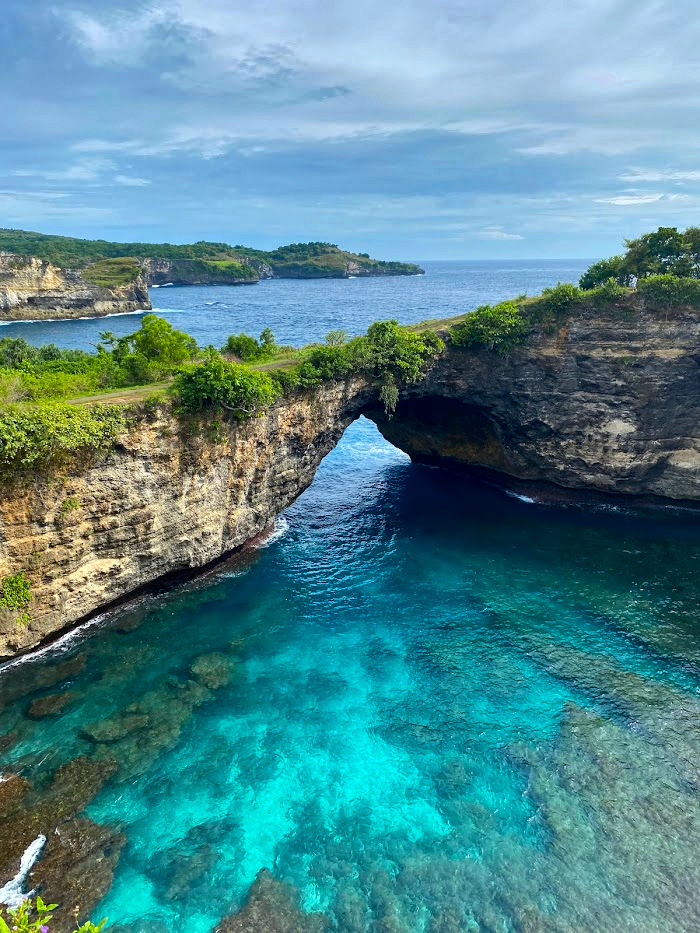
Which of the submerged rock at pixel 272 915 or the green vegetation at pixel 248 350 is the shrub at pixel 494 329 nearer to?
the green vegetation at pixel 248 350

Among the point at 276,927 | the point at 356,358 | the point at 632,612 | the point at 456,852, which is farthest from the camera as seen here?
the point at 356,358

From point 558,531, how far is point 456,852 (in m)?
25.3

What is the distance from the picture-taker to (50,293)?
413 feet

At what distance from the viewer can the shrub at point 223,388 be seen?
2827 cm

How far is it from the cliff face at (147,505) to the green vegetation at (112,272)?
118261 millimetres

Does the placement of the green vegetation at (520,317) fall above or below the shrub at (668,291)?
below

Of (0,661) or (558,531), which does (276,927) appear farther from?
(558,531)

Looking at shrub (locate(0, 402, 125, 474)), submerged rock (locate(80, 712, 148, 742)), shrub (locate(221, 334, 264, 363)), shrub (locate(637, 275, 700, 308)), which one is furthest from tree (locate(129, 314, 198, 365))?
shrub (locate(637, 275, 700, 308))

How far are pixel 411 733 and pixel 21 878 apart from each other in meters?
14.3

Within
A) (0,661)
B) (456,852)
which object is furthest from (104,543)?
(456,852)

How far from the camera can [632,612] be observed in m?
30.4

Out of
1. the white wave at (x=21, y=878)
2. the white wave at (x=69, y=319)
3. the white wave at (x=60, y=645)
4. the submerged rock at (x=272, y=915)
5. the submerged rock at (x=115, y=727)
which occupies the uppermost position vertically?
the white wave at (x=69, y=319)

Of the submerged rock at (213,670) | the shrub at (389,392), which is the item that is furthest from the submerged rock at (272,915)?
the shrub at (389,392)

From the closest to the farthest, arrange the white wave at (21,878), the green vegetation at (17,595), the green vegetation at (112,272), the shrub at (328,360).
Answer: the white wave at (21,878), the green vegetation at (17,595), the shrub at (328,360), the green vegetation at (112,272)
